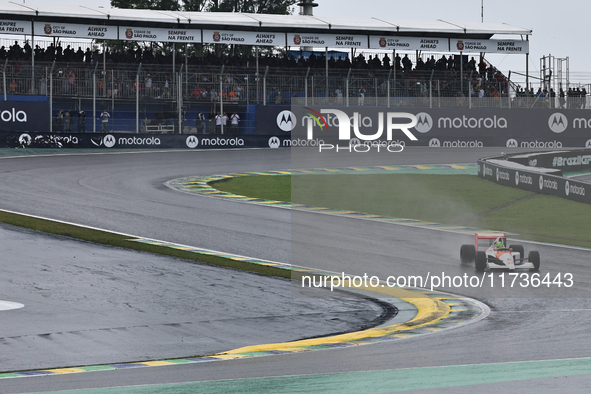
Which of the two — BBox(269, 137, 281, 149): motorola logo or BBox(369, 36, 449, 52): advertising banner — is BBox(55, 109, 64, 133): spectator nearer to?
BBox(269, 137, 281, 149): motorola logo

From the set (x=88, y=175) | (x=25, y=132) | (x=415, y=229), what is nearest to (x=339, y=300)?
(x=415, y=229)

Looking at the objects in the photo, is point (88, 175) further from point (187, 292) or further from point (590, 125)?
point (590, 125)

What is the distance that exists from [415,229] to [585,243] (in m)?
3.24

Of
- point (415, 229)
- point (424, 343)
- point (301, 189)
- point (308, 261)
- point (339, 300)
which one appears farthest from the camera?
point (301, 189)

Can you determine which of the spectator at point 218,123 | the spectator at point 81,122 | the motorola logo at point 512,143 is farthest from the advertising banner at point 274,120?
the motorola logo at point 512,143

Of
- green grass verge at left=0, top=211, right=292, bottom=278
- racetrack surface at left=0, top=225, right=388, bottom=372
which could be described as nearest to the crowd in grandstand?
green grass verge at left=0, top=211, right=292, bottom=278

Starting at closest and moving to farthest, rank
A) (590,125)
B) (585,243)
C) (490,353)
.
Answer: (490,353) → (585,243) → (590,125)

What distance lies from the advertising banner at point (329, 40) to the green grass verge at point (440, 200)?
13.6 metres

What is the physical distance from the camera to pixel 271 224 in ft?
54.4

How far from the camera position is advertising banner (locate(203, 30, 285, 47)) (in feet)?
122

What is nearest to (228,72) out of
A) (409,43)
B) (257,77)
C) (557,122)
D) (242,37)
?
(257,77)

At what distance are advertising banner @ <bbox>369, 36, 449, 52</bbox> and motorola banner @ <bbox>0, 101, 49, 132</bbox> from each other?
1609 cm

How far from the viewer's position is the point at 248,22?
122ft

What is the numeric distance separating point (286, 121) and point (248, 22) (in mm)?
5578
